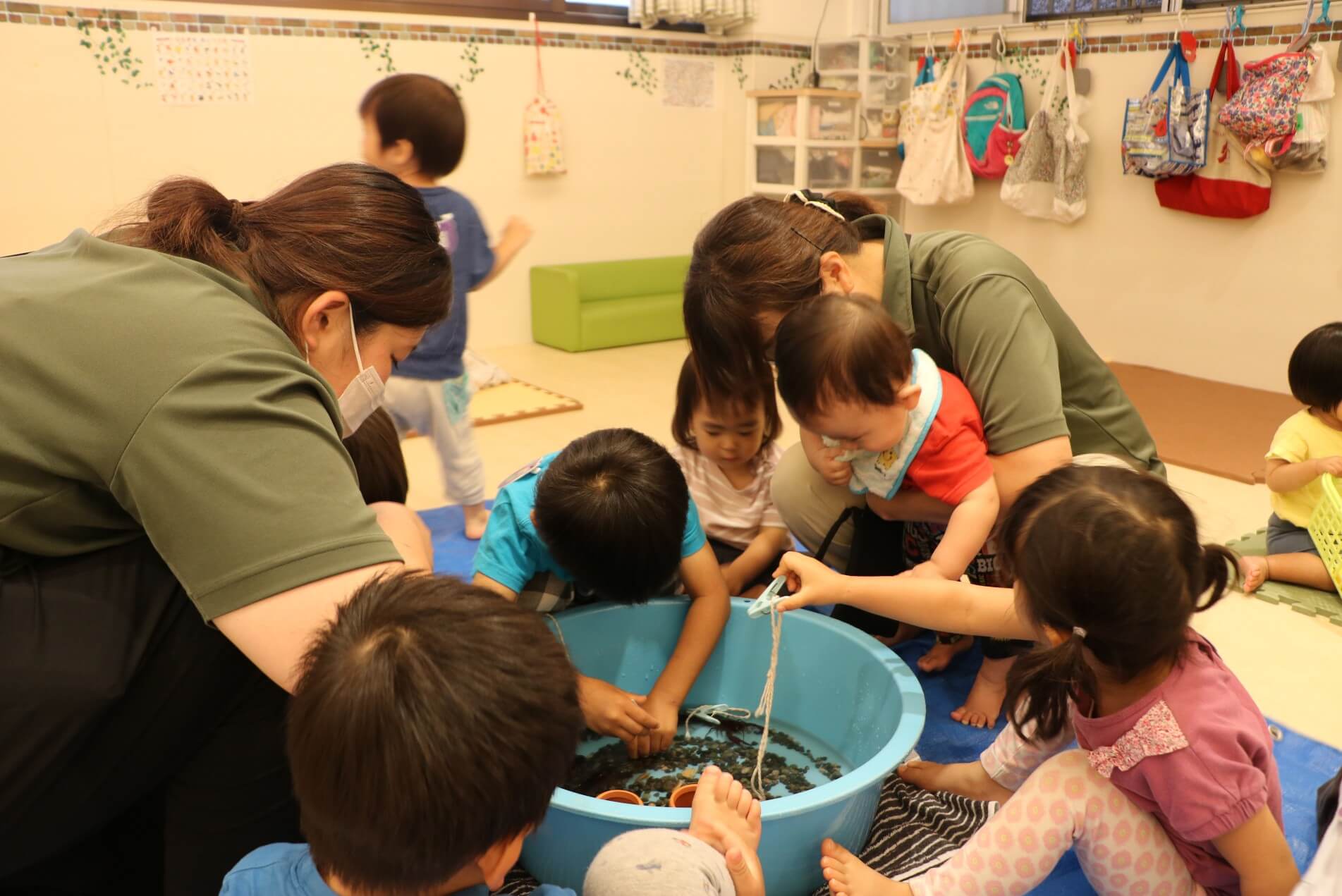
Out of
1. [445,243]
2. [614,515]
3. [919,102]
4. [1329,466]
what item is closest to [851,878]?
[614,515]

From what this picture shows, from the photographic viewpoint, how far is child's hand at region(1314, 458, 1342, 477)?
7.14ft

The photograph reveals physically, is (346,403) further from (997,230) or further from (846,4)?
(846,4)

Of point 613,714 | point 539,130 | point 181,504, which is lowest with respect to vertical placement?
point 613,714

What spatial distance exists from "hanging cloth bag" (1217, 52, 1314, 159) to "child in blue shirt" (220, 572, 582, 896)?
11.6 ft

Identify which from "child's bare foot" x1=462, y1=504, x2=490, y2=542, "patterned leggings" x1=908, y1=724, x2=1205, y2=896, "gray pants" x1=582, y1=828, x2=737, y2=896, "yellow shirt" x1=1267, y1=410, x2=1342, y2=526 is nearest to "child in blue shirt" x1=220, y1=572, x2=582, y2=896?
"gray pants" x1=582, y1=828, x2=737, y2=896

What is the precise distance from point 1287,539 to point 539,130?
11.2 feet

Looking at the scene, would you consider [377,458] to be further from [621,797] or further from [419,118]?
[419,118]

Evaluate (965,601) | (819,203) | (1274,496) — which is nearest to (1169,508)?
(965,601)

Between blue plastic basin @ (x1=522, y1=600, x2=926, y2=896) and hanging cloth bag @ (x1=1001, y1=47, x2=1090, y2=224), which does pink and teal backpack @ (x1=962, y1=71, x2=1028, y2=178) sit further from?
blue plastic basin @ (x1=522, y1=600, x2=926, y2=896)

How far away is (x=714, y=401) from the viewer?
5.98 feet

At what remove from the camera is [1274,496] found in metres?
2.37

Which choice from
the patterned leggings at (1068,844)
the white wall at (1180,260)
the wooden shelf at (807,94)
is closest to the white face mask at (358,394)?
the patterned leggings at (1068,844)

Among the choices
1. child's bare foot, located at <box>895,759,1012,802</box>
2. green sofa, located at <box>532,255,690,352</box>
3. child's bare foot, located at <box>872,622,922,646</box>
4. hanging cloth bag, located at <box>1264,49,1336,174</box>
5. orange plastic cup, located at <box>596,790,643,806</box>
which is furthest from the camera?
green sofa, located at <box>532,255,690,352</box>

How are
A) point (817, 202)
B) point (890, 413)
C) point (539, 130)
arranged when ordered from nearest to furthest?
1. point (890, 413)
2. point (817, 202)
3. point (539, 130)
